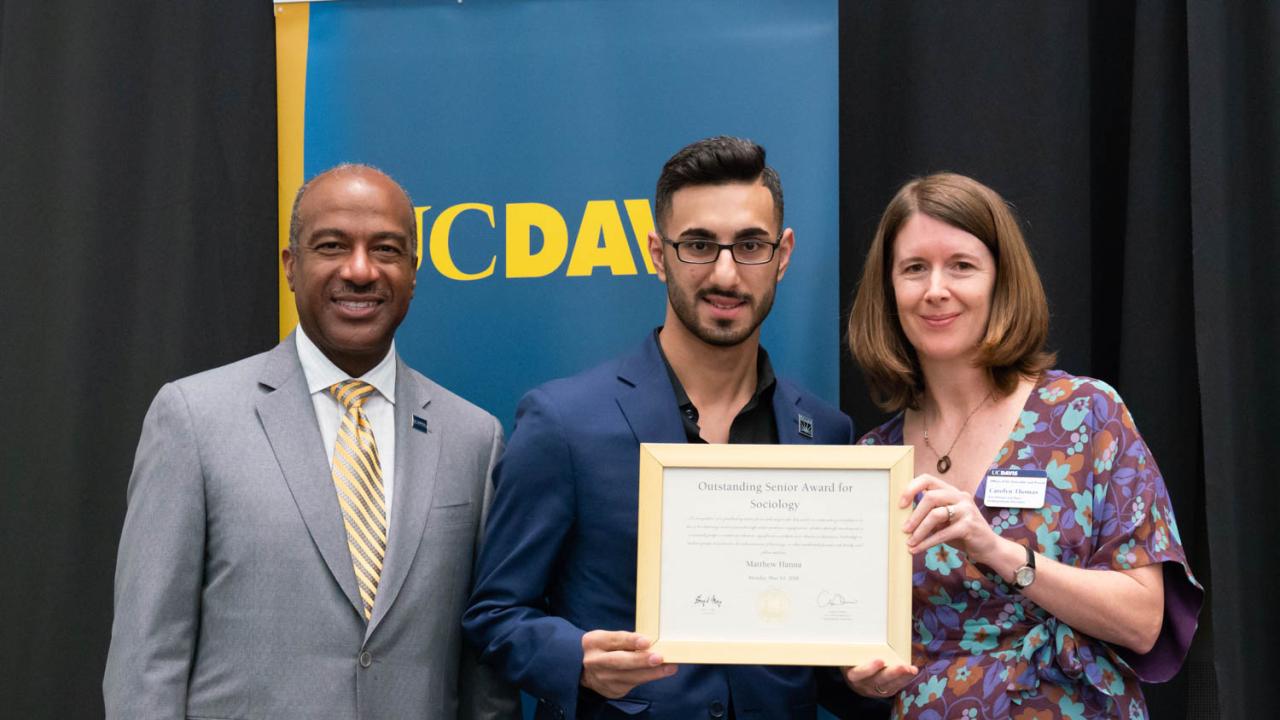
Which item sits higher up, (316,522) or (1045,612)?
(316,522)

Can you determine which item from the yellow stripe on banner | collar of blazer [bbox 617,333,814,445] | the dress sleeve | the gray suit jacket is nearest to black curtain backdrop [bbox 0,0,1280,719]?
the yellow stripe on banner

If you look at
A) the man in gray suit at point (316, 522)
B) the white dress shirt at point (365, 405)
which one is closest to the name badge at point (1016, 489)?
the man in gray suit at point (316, 522)

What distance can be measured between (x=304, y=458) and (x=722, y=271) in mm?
956

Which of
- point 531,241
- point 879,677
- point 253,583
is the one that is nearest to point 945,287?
point 879,677

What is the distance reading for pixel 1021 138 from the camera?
310 centimetres

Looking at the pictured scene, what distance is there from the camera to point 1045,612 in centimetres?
221

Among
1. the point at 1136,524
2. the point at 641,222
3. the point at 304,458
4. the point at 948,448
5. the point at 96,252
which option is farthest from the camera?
the point at 96,252

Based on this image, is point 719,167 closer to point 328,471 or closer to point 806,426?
point 806,426

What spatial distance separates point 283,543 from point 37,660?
1807 millimetres

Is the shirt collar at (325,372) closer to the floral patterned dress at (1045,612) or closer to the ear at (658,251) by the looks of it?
the ear at (658,251)

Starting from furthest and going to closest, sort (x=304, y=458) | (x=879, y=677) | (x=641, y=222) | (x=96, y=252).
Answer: (x=96, y=252), (x=641, y=222), (x=304, y=458), (x=879, y=677)

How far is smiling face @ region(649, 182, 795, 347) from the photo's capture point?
235 centimetres

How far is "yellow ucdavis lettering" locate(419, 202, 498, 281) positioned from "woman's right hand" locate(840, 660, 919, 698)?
1511 millimetres

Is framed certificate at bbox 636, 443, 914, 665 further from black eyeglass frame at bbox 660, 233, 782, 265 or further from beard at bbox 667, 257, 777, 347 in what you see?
black eyeglass frame at bbox 660, 233, 782, 265
